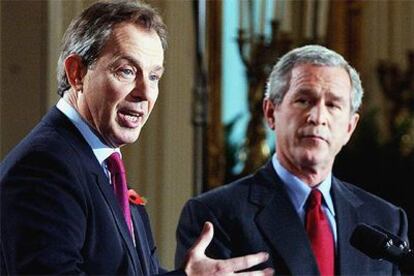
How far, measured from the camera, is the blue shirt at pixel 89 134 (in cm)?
244

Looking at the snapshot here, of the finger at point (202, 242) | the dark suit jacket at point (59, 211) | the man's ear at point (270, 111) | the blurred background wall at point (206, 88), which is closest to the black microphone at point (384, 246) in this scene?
the finger at point (202, 242)

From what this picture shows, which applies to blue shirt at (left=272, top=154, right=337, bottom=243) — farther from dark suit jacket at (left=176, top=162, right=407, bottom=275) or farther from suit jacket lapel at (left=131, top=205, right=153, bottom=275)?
suit jacket lapel at (left=131, top=205, right=153, bottom=275)

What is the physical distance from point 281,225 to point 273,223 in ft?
0.08

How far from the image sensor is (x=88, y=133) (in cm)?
245

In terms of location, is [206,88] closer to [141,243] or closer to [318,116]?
[318,116]

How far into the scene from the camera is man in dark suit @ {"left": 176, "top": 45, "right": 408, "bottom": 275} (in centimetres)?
317

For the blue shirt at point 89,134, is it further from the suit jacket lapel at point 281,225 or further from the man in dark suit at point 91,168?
the suit jacket lapel at point 281,225

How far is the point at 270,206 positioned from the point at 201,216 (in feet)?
0.69

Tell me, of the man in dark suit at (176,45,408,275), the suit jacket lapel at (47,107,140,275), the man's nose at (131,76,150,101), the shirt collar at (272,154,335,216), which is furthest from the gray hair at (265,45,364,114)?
the suit jacket lapel at (47,107,140,275)

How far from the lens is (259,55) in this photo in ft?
23.2

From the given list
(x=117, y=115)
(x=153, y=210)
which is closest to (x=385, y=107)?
(x=153, y=210)

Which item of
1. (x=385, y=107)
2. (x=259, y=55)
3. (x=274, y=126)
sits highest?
(x=274, y=126)

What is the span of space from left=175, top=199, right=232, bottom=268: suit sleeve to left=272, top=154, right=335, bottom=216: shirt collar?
259mm

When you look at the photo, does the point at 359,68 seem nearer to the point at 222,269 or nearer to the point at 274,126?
the point at 274,126
